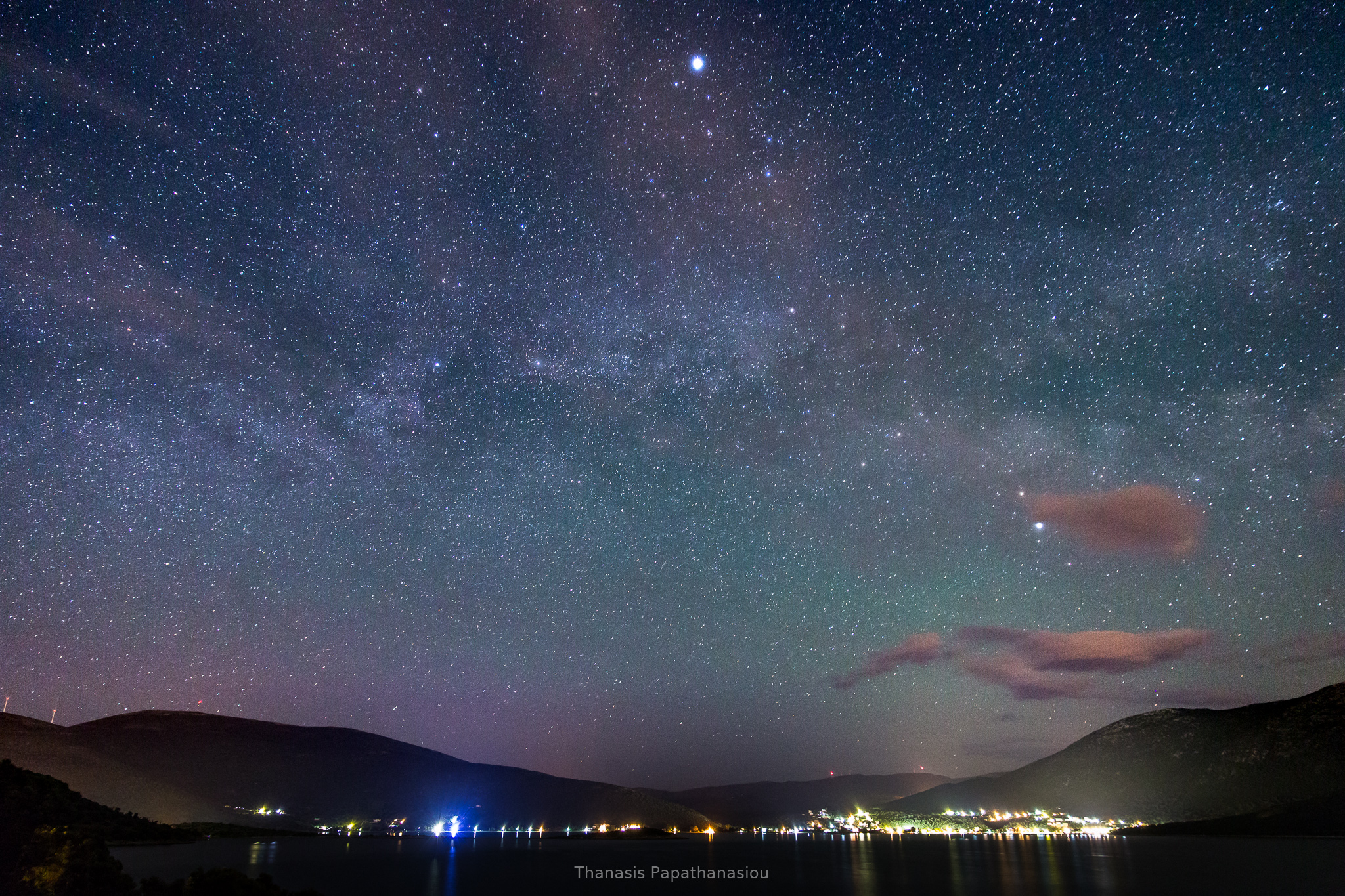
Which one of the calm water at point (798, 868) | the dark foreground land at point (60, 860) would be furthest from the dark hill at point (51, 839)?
the calm water at point (798, 868)

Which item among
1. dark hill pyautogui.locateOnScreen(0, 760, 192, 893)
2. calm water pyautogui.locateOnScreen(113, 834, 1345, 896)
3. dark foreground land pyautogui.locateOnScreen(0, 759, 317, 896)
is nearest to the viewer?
dark foreground land pyautogui.locateOnScreen(0, 759, 317, 896)

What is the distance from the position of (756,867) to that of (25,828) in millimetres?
90899

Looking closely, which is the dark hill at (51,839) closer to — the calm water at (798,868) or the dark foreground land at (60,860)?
the dark foreground land at (60,860)

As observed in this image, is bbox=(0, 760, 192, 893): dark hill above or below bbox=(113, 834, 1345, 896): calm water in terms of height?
above

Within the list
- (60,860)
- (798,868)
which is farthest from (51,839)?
(798,868)

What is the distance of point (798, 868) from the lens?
112 meters

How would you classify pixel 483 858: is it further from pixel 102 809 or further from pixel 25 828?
pixel 25 828

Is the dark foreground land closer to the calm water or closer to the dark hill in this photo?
the dark hill

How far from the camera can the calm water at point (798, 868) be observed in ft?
266

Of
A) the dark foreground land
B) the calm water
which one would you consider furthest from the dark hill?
the calm water

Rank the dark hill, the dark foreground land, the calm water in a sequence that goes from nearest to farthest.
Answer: the dark foreground land
the dark hill
the calm water

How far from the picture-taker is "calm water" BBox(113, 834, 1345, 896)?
8094cm

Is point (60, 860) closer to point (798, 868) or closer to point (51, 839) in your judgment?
point (51, 839)

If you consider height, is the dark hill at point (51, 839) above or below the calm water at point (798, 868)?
above
